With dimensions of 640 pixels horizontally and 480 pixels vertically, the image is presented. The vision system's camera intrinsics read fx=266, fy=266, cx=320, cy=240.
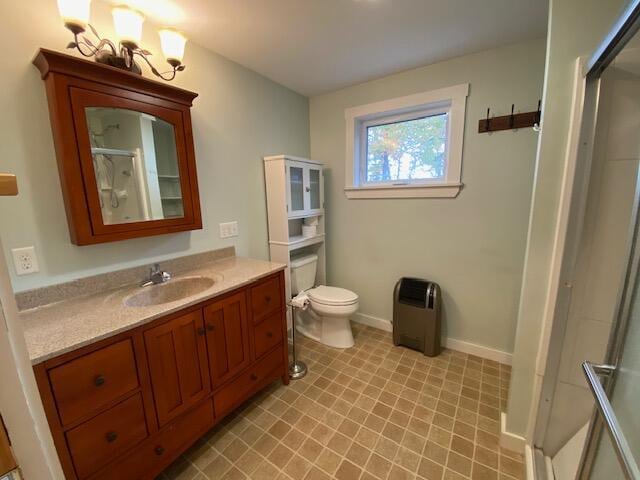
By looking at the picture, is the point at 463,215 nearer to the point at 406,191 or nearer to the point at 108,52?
the point at 406,191

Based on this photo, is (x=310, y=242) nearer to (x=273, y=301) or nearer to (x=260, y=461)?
(x=273, y=301)

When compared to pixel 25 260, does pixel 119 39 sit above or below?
above

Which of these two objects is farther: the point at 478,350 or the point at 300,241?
the point at 300,241

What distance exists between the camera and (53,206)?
119cm

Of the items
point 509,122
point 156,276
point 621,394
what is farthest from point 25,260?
point 509,122

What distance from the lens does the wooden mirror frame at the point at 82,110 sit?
111cm

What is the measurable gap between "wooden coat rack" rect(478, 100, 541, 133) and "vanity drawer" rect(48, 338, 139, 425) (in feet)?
7.88

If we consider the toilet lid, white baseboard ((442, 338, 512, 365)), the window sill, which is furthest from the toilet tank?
white baseboard ((442, 338, 512, 365))

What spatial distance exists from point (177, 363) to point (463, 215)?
2086 millimetres

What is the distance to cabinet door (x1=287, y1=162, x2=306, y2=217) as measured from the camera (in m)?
2.18

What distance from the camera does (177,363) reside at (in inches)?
47.5

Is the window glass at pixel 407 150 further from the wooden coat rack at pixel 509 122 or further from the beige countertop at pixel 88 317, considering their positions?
the beige countertop at pixel 88 317

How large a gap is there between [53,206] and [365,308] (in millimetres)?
2364

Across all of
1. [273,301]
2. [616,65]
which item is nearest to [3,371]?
[273,301]
